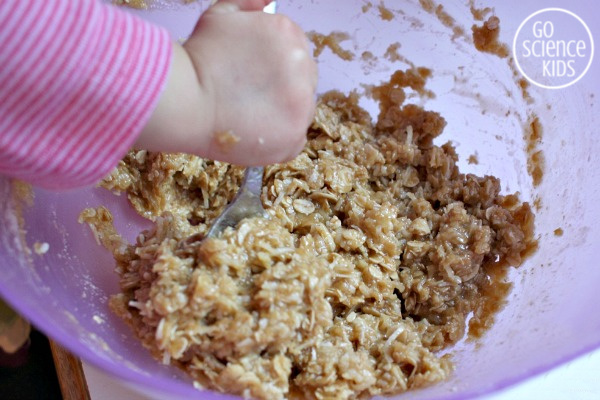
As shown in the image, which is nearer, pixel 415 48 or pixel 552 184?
pixel 552 184

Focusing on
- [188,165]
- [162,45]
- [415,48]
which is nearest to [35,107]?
[162,45]

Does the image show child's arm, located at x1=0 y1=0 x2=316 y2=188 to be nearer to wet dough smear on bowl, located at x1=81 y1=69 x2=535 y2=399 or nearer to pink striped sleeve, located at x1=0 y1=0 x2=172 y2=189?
pink striped sleeve, located at x1=0 y1=0 x2=172 y2=189

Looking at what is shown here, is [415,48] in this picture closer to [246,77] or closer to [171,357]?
[246,77]

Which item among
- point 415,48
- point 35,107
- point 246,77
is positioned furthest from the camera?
point 415,48

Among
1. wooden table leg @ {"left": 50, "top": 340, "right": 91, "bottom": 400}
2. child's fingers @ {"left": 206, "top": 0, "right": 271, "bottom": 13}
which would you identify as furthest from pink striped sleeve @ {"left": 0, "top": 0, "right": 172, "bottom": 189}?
wooden table leg @ {"left": 50, "top": 340, "right": 91, "bottom": 400}

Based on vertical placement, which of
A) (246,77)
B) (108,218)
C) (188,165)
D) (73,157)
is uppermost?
(246,77)

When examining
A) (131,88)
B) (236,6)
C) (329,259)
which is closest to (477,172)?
(329,259)

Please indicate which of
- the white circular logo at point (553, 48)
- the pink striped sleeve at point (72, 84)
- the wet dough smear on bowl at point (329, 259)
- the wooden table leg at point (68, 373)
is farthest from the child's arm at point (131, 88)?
the white circular logo at point (553, 48)
